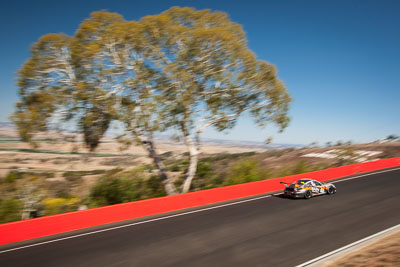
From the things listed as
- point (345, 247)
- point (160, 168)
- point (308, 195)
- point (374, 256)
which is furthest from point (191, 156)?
point (374, 256)

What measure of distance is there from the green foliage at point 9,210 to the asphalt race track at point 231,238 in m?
3.80

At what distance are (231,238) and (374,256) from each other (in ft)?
12.8

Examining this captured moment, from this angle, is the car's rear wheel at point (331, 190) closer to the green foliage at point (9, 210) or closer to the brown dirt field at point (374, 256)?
the brown dirt field at point (374, 256)

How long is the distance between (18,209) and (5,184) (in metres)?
3.95

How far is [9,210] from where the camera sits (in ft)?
38.6

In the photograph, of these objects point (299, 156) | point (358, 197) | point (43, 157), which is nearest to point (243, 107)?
point (358, 197)

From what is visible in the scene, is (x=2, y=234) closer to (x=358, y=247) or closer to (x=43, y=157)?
(x=358, y=247)

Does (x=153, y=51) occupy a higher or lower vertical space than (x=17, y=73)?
higher

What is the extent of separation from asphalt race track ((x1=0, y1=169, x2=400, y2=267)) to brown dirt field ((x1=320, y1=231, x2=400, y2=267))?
666 millimetres

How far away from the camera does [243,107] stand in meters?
20.1

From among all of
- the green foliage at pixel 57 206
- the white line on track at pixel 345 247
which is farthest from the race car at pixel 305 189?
the green foliage at pixel 57 206

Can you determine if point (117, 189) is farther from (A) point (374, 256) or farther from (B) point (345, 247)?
(A) point (374, 256)

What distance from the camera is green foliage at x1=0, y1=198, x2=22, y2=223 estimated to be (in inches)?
456

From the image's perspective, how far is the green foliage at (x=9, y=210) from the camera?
11.6 m
